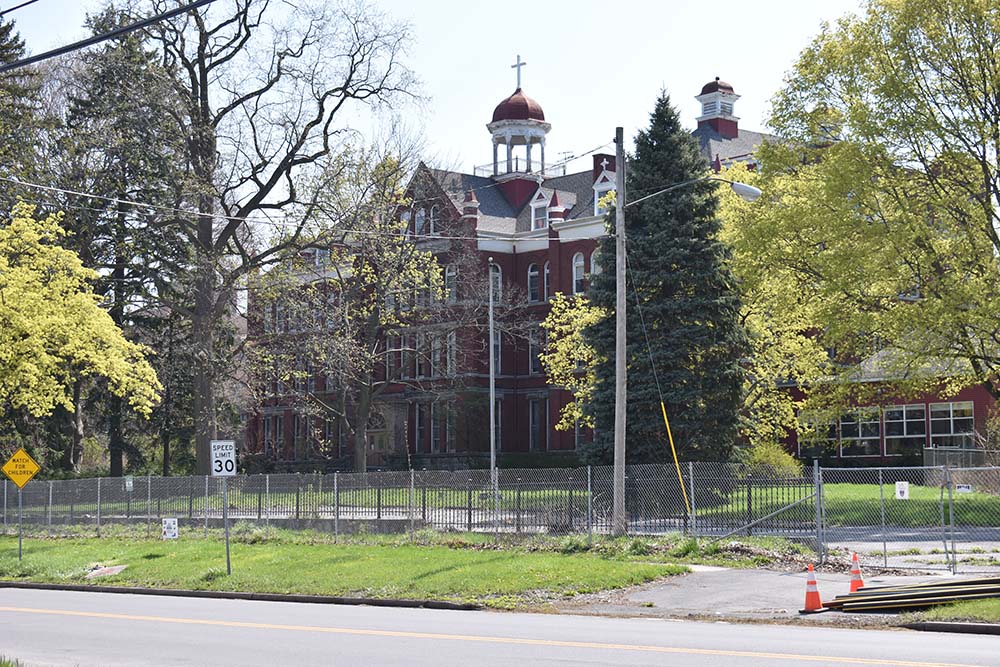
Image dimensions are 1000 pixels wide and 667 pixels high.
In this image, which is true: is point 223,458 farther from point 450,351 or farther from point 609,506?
point 450,351

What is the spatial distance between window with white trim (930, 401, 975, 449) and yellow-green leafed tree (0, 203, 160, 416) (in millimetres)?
35512

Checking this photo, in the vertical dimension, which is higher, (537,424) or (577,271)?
(577,271)

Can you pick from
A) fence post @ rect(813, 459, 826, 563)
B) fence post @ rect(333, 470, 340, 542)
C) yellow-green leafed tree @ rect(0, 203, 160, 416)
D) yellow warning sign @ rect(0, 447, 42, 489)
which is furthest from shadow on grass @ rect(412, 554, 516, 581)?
yellow-green leafed tree @ rect(0, 203, 160, 416)

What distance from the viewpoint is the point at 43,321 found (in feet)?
129

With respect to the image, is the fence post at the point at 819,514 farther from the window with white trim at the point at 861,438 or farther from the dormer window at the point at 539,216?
the dormer window at the point at 539,216

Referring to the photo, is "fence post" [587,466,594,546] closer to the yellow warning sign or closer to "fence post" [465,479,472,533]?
"fence post" [465,479,472,533]

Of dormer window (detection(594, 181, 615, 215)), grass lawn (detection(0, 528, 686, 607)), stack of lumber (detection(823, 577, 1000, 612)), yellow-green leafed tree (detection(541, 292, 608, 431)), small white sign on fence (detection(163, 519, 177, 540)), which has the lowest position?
grass lawn (detection(0, 528, 686, 607))

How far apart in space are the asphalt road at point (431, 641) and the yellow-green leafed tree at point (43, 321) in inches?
754

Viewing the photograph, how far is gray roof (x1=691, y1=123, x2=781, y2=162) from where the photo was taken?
→ 7038 cm

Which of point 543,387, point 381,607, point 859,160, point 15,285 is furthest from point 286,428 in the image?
point 381,607

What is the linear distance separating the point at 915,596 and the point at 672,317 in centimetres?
2326

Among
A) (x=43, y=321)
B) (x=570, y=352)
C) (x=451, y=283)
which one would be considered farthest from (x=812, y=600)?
(x=451, y=283)

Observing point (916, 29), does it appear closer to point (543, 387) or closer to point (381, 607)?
point (381, 607)

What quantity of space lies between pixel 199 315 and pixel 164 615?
30.4 meters
